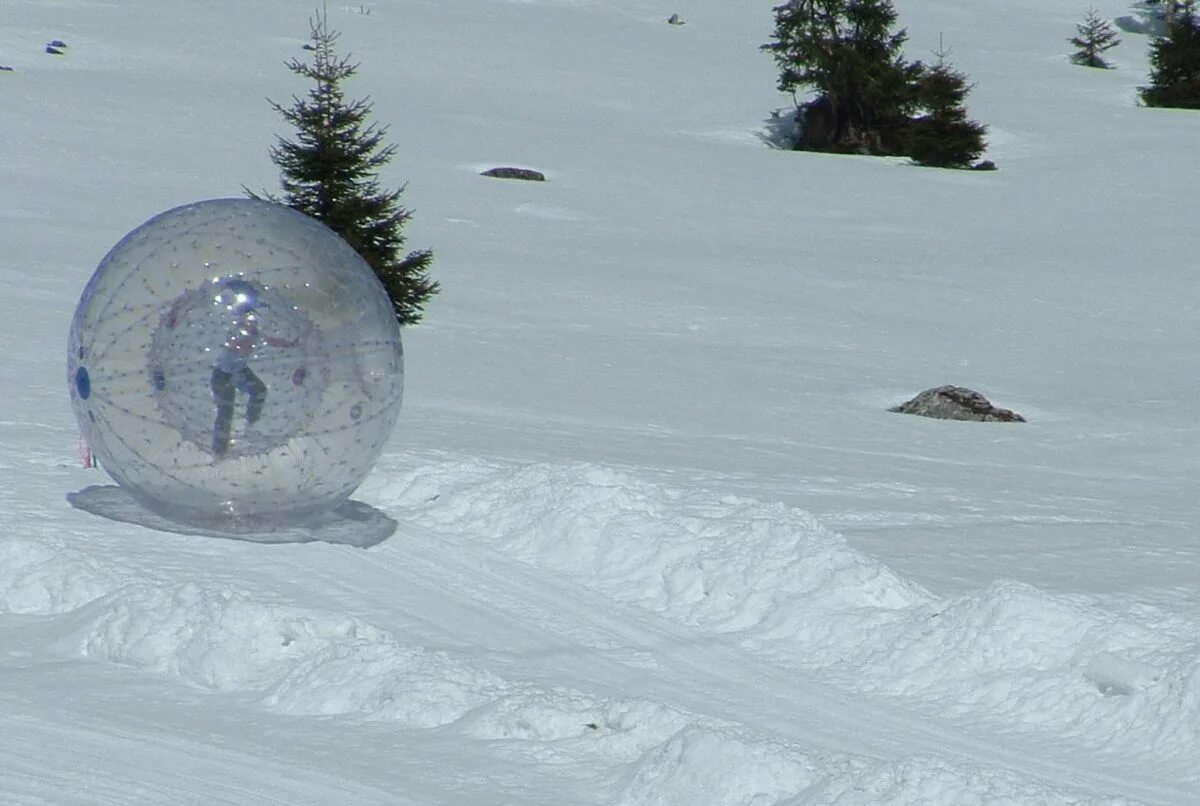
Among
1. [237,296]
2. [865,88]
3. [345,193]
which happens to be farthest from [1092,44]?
[237,296]

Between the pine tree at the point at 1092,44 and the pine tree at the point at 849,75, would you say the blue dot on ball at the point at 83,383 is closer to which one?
the pine tree at the point at 849,75

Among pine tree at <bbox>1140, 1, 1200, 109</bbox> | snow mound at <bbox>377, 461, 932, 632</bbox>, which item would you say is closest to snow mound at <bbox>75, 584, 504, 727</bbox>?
snow mound at <bbox>377, 461, 932, 632</bbox>

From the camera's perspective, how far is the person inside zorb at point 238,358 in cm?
744

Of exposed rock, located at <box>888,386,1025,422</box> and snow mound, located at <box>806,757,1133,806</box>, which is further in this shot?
exposed rock, located at <box>888,386,1025,422</box>

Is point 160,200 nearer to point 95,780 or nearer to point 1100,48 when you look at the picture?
point 95,780

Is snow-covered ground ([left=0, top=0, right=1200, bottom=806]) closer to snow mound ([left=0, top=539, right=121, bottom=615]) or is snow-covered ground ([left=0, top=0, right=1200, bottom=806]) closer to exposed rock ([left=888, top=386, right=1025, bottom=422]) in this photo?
Result: snow mound ([left=0, top=539, right=121, bottom=615])

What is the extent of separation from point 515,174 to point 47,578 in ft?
76.9

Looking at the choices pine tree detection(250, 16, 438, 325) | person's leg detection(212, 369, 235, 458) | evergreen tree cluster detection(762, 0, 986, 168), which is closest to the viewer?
person's leg detection(212, 369, 235, 458)

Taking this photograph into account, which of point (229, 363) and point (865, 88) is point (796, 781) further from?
point (865, 88)

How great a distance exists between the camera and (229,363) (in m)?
7.43

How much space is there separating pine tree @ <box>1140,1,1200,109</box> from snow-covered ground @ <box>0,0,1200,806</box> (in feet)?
51.7

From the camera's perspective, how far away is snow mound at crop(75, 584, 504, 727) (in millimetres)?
6020

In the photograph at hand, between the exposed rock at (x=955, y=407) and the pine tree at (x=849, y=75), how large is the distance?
2452 cm

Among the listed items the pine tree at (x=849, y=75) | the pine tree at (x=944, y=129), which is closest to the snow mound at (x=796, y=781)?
the pine tree at (x=944, y=129)
